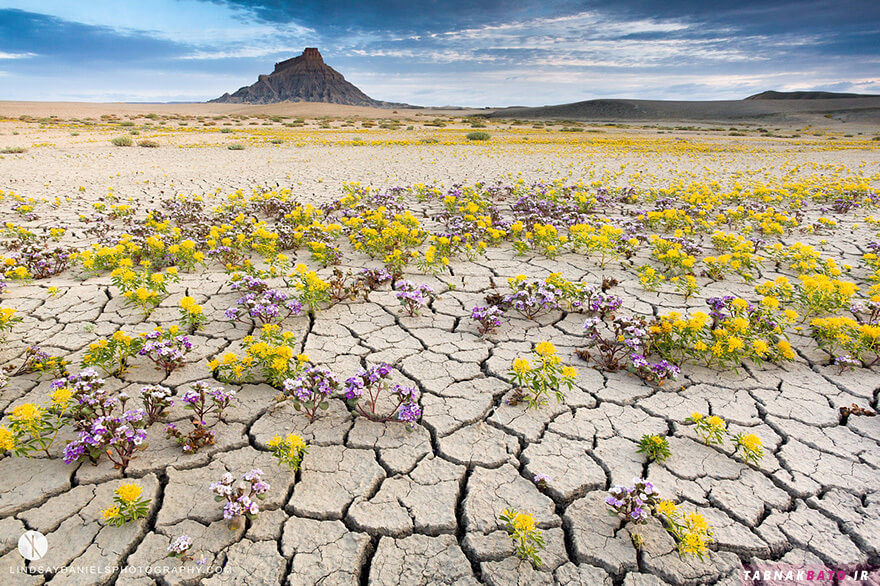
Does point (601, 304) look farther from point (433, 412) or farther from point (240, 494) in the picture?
point (240, 494)

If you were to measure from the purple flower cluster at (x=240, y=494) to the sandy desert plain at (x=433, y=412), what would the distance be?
0.8 inches

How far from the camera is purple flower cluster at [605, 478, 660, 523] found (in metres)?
2.51

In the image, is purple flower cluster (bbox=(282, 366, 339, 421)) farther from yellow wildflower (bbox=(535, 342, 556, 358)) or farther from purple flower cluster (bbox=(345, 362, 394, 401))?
yellow wildflower (bbox=(535, 342, 556, 358))

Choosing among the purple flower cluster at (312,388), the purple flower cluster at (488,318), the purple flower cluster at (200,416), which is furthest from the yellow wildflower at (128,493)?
the purple flower cluster at (488,318)

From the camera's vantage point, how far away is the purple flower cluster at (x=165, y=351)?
370 cm

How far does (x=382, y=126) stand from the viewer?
39.7 m

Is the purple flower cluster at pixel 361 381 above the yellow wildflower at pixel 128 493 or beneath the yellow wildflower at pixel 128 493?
above

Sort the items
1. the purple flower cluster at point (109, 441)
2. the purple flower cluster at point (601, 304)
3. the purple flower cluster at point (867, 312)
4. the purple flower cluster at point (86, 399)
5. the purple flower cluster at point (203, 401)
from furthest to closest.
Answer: the purple flower cluster at point (601, 304) → the purple flower cluster at point (867, 312) → the purple flower cluster at point (203, 401) → the purple flower cluster at point (86, 399) → the purple flower cluster at point (109, 441)

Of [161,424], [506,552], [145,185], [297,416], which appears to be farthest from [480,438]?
[145,185]

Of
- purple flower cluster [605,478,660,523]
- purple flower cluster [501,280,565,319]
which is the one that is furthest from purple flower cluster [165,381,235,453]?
purple flower cluster [501,280,565,319]

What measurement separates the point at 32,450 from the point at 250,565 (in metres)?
1.86

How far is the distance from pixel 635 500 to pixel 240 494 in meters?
2.22

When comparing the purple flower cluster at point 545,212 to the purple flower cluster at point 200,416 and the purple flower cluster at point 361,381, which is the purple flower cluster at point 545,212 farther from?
the purple flower cluster at point 200,416

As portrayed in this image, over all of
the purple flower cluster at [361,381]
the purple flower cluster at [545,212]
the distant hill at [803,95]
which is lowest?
the purple flower cluster at [361,381]
